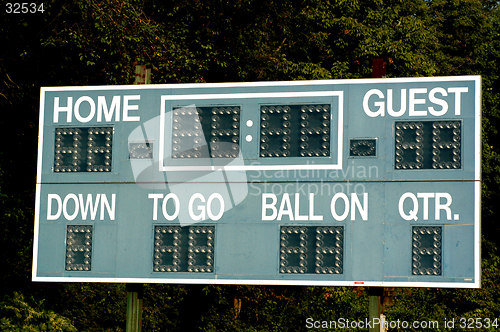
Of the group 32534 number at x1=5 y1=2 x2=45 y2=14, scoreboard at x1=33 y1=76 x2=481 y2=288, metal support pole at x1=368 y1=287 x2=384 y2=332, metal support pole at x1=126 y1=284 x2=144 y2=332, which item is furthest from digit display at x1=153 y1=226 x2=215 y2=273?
32534 number at x1=5 y1=2 x2=45 y2=14

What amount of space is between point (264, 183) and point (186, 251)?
1.32m

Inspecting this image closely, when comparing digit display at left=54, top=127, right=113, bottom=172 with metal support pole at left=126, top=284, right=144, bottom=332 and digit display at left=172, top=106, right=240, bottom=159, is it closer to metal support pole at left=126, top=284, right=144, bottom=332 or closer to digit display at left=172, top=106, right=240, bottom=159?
digit display at left=172, top=106, right=240, bottom=159

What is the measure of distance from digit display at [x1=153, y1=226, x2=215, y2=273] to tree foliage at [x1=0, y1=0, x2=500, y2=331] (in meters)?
4.30

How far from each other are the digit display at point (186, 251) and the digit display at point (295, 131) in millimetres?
1292

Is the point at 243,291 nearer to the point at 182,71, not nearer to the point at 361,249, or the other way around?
the point at 182,71

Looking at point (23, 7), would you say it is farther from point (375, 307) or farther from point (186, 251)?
point (375, 307)

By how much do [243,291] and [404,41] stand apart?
28.8 feet

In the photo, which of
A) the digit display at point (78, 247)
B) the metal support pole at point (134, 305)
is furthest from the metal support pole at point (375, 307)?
the digit display at point (78, 247)

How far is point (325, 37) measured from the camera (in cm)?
1903

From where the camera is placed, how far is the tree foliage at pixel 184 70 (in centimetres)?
1307

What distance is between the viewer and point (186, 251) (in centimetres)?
810

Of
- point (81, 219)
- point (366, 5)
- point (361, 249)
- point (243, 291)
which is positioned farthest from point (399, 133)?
point (366, 5)

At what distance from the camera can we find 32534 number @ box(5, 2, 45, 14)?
13.1 m

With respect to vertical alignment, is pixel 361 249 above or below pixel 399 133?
below
